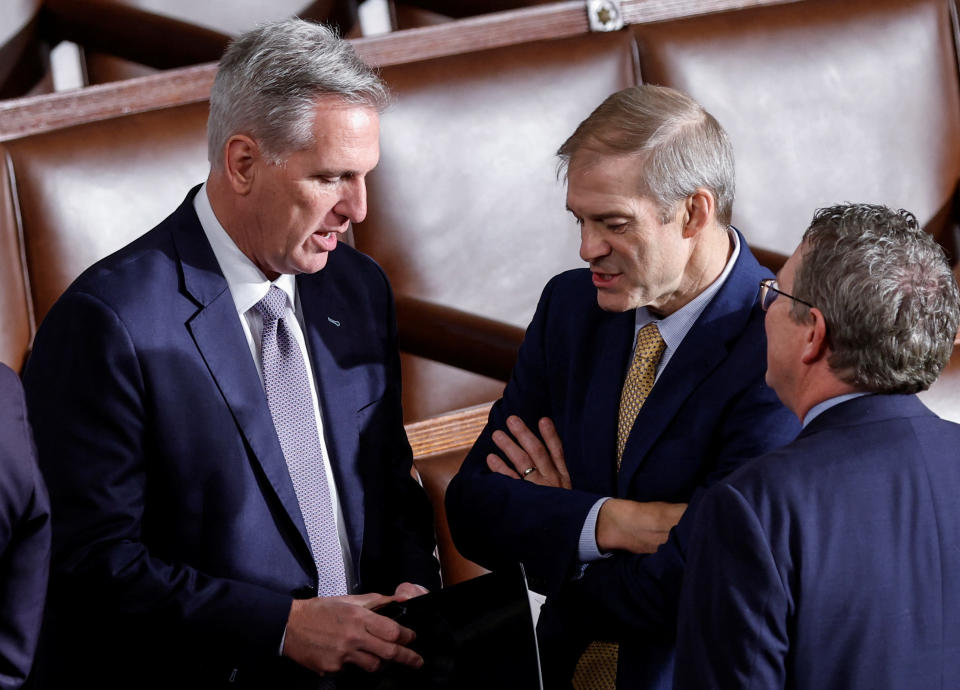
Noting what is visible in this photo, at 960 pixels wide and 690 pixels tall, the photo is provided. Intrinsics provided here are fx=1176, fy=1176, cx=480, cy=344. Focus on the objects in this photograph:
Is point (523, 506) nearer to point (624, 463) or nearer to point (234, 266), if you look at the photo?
point (624, 463)

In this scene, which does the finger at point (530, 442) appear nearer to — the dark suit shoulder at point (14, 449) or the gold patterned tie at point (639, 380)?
the gold patterned tie at point (639, 380)

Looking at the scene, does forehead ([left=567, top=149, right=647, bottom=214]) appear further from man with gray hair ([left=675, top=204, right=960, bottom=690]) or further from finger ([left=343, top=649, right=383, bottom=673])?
finger ([left=343, top=649, right=383, bottom=673])

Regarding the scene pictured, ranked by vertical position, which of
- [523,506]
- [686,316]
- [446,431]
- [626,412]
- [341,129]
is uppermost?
[341,129]

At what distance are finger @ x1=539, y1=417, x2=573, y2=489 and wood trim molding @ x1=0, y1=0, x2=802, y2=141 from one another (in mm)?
1066

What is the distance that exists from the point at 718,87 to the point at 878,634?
172cm

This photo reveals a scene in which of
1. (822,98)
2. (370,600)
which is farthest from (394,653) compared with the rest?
(822,98)

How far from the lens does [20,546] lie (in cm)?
147

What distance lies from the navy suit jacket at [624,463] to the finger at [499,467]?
0.02 m

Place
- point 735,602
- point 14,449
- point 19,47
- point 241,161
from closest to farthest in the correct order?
point 735,602, point 14,449, point 241,161, point 19,47

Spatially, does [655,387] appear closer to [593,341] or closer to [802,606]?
[593,341]

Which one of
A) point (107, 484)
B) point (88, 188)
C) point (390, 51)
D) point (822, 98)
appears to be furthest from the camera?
point (822, 98)

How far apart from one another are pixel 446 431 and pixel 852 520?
1.33 meters

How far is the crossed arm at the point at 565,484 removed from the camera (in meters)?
1.65

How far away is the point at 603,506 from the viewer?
1.70 m
